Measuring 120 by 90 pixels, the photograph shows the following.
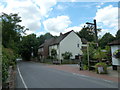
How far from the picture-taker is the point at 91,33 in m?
63.4

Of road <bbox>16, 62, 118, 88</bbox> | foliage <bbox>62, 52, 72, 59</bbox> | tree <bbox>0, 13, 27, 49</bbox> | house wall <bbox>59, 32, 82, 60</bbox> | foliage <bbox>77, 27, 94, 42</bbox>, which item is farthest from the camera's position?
foliage <bbox>77, 27, 94, 42</bbox>

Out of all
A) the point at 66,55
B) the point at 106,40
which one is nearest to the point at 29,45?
the point at 66,55

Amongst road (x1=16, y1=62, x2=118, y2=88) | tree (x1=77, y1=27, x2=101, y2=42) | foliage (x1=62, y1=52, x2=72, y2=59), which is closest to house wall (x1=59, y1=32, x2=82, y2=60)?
foliage (x1=62, y1=52, x2=72, y2=59)

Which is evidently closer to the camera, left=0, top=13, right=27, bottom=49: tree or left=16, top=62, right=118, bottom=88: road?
left=16, top=62, right=118, bottom=88: road

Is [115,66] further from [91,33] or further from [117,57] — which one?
[91,33]

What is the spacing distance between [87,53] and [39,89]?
11291 millimetres

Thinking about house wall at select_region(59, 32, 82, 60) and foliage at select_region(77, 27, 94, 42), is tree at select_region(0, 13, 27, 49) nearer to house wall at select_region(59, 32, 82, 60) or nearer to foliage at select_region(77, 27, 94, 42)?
house wall at select_region(59, 32, 82, 60)

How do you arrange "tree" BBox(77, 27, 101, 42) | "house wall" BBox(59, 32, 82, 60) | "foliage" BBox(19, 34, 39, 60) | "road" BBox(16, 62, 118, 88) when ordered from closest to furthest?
1. "road" BBox(16, 62, 118, 88)
2. "house wall" BBox(59, 32, 82, 60)
3. "foliage" BBox(19, 34, 39, 60)
4. "tree" BBox(77, 27, 101, 42)

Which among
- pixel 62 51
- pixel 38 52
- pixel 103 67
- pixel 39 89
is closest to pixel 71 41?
pixel 62 51

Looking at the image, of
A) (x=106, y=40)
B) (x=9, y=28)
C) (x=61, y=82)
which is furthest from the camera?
(x=106, y=40)

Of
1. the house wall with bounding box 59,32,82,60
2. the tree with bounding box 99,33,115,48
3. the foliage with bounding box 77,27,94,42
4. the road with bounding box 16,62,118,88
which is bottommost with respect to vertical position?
the road with bounding box 16,62,118,88

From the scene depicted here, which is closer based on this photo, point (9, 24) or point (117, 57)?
point (117, 57)

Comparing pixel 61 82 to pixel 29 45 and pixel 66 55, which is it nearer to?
pixel 66 55

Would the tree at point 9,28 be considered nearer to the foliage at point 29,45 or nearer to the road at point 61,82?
the road at point 61,82
